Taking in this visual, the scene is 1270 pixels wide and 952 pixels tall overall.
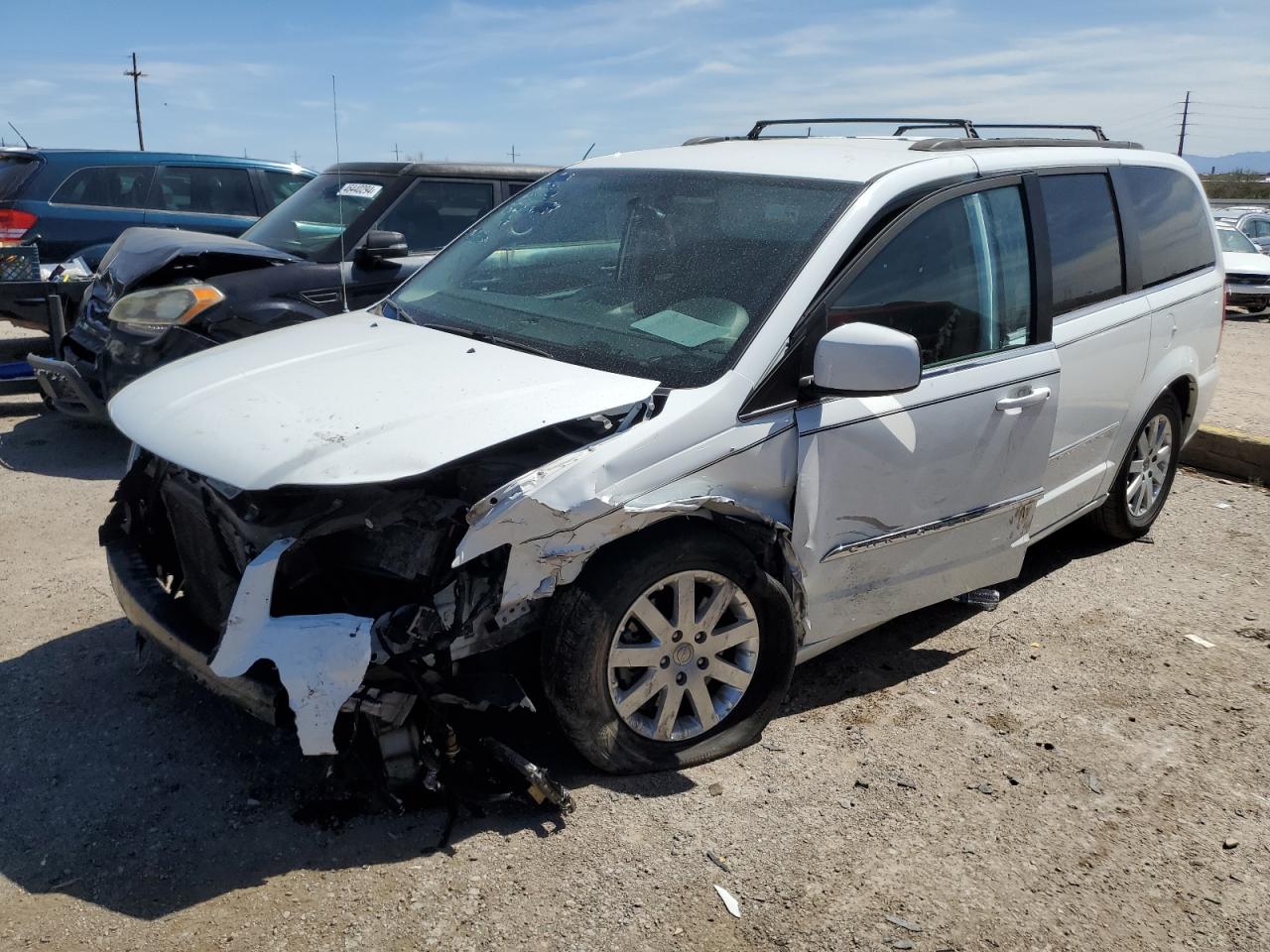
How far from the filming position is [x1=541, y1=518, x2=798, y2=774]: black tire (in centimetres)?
312

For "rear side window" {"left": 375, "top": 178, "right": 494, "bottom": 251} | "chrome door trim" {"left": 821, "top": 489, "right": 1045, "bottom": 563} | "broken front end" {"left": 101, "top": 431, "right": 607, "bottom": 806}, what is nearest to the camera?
"broken front end" {"left": 101, "top": 431, "right": 607, "bottom": 806}

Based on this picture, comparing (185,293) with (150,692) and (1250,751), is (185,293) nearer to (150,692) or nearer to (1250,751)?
(150,692)

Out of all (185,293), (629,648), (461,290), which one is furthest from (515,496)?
(185,293)

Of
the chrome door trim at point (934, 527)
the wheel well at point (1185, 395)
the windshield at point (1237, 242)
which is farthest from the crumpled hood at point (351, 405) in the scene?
the windshield at point (1237, 242)

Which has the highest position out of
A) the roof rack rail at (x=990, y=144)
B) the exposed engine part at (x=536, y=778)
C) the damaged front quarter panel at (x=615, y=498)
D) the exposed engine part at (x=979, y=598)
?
the roof rack rail at (x=990, y=144)

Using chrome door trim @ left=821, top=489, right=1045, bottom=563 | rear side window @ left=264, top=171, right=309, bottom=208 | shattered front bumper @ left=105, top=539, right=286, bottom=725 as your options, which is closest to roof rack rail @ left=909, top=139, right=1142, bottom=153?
chrome door trim @ left=821, top=489, right=1045, bottom=563

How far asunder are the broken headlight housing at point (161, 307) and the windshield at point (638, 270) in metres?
2.26

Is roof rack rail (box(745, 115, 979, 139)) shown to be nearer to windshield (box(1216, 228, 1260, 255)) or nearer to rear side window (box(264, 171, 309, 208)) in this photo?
rear side window (box(264, 171, 309, 208))

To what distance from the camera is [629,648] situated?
325 cm

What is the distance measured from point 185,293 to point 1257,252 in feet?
60.4

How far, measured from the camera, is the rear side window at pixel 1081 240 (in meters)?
4.41

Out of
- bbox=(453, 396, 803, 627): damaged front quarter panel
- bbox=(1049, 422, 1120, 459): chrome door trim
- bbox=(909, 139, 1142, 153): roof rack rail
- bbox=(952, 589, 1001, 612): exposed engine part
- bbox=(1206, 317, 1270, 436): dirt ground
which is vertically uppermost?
bbox=(909, 139, 1142, 153): roof rack rail

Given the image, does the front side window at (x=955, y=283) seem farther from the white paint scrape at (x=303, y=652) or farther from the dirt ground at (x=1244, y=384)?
the dirt ground at (x=1244, y=384)

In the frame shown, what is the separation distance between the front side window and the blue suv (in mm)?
7934
